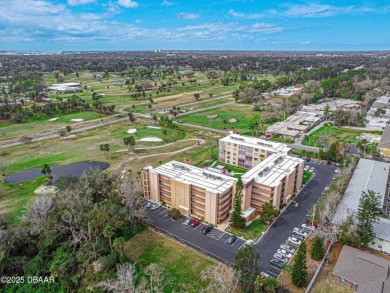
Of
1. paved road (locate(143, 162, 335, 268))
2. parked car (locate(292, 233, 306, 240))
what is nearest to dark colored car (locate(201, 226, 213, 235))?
paved road (locate(143, 162, 335, 268))

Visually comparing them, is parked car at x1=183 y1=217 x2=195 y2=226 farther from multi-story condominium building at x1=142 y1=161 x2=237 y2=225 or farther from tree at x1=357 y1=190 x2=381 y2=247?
tree at x1=357 y1=190 x2=381 y2=247

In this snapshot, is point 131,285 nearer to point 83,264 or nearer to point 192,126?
point 83,264

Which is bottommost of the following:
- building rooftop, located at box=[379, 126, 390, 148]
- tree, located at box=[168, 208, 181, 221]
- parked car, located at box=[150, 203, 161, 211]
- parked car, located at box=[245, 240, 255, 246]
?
parked car, located at box=[150, 203, 161, 211]

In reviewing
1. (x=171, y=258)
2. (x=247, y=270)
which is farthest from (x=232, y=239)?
(x=247, y=270)

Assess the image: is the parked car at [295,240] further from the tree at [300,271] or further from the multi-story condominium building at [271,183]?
the tree at [300,271]

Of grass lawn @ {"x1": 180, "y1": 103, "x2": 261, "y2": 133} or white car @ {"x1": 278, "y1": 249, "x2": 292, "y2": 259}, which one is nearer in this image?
white car @ {"x1": 278, "y1": 249, "x2": 292, "y2": 259}

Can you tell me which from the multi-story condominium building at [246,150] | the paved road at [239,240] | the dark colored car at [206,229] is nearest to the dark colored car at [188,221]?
the paved road at [239,240]
